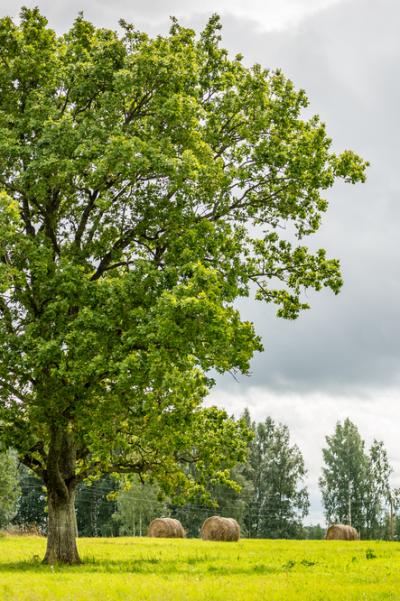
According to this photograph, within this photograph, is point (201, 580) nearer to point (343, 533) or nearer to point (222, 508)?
point (343, 533)

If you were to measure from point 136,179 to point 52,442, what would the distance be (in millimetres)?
9511

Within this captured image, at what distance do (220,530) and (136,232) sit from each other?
3220 cm

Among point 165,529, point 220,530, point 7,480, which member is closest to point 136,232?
point 220,530

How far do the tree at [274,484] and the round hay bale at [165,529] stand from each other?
4347 cm

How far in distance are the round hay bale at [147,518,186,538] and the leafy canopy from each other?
31808 mm

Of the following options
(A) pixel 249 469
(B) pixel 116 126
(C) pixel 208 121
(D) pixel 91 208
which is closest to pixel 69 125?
(B) pixel 116 126

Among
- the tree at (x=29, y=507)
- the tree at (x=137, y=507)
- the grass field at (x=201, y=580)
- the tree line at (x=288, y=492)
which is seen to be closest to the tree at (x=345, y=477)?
the tree line at (x=288, y=492)

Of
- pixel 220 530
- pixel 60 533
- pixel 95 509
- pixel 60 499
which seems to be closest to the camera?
pixel 60 533

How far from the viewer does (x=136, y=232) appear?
23219mm

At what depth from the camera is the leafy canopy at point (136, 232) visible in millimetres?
19781

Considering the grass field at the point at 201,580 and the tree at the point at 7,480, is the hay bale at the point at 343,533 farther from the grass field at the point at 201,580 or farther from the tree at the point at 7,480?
the grass field at the point at 201,580

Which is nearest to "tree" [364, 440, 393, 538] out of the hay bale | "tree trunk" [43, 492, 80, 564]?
the hay bale

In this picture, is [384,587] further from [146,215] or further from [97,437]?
[146,215]

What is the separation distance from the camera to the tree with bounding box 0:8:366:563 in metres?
19.8
